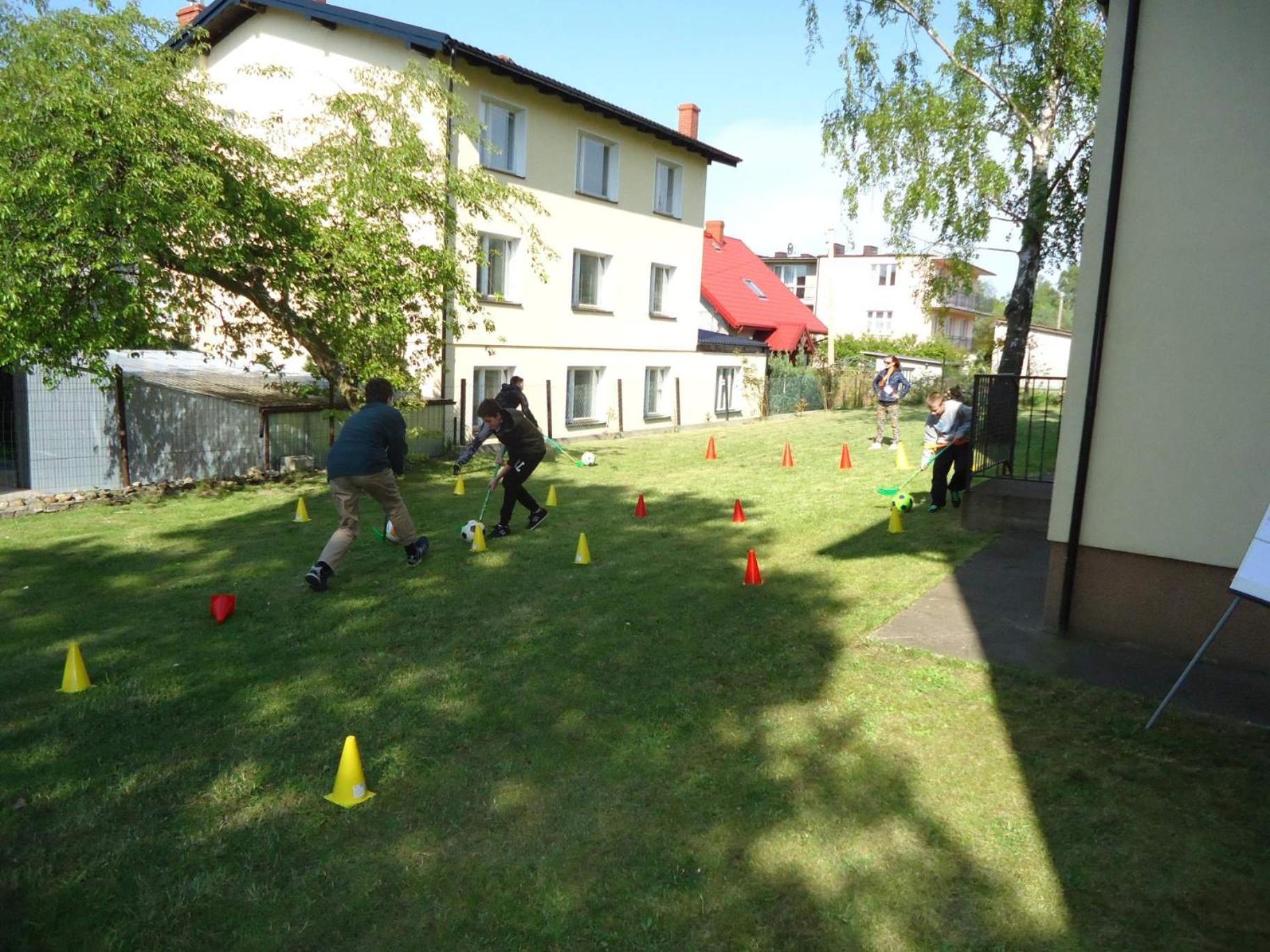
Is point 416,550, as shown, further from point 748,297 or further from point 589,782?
point 748,297

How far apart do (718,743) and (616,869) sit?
1.30m

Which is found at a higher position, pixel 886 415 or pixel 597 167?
pixel 597 167

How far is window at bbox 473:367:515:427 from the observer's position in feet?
66.4

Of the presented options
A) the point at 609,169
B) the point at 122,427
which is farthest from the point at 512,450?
the point at 609,169

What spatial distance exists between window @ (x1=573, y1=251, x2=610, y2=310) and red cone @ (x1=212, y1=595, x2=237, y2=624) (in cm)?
1632

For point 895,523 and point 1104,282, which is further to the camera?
point 895,523

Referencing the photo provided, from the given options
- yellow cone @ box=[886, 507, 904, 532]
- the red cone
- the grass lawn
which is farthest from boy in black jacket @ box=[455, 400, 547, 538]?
yellow cone @ box=[886, 507, 904, 532]

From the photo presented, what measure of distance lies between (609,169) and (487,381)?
22.9 feet

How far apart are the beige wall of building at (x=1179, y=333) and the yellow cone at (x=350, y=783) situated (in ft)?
16.8

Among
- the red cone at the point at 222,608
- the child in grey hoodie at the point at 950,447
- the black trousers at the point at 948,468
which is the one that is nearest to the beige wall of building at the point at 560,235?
the child in grey hoodie at the point at 950,447

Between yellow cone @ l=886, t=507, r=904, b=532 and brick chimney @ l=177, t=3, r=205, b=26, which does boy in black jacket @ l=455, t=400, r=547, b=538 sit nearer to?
yellow cone @ l=886, t=507, r=904, b=532

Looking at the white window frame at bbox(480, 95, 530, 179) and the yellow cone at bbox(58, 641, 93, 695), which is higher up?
the white window frame at bbox(480, 95, 530, 179)

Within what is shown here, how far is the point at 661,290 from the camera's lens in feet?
86.3

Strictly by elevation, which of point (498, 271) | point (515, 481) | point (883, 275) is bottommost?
point (515, 481)
